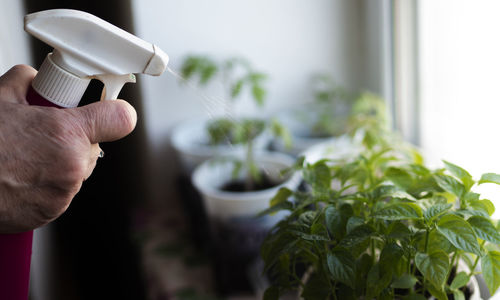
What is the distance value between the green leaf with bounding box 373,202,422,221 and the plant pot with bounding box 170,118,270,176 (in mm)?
630

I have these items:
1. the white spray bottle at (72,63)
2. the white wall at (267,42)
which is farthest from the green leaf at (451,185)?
the white wall at (267,42)

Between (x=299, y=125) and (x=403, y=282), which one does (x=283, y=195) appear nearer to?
(x=403, y=282)

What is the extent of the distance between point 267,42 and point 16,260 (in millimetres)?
Result: 981

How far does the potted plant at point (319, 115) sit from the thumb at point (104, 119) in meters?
0.75

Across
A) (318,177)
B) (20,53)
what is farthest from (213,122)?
(318,177)

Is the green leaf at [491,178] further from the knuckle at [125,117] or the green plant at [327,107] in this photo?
the green plant at [327,107]

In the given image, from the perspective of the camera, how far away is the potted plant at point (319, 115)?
1159 mm

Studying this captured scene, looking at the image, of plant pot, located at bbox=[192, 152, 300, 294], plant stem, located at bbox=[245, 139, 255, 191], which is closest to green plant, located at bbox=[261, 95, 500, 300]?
plant pot, located at bbox=[192, 152, 300, 294]

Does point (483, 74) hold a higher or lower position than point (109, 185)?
higher

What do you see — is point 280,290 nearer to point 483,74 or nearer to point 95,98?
point 95,98

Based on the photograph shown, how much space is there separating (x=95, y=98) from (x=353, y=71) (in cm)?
91

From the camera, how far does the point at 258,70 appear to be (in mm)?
1291

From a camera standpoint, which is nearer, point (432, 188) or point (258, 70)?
point (432, 188)

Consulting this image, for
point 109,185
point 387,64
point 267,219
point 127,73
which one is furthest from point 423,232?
point 109,185
